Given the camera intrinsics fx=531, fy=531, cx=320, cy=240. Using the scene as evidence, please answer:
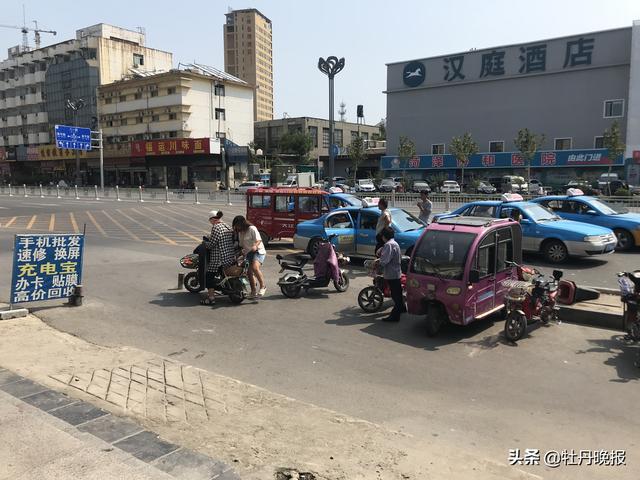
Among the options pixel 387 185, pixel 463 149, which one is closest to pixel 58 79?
pixel 387 185

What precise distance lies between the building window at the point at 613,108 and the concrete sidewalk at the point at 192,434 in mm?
55023

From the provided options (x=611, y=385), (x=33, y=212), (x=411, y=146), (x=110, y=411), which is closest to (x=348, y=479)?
(x=110, y=411)

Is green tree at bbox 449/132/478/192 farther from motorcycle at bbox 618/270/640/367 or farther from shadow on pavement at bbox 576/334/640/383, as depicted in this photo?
motorcycle at bbox 618/270/640/367

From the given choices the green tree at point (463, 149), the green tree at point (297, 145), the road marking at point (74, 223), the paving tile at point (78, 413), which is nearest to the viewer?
the paving tile at point (78, 413)

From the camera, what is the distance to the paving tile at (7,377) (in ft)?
18.2

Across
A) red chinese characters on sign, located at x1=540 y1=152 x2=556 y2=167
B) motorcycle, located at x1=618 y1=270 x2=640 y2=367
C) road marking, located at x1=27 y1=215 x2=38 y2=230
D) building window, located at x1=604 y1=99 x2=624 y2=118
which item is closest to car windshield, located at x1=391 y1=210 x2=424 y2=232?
motorcycle, located at x1=618 y1=270 x2=640 y2=367

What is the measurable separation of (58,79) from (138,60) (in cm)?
1275

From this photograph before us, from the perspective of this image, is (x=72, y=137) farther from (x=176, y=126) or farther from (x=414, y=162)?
(x=414, y=162)

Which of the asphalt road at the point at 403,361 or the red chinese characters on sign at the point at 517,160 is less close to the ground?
the red chinese characters on sign at the point at 517,160

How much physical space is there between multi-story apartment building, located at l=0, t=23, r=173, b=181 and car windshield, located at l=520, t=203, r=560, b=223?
70981 millimetres

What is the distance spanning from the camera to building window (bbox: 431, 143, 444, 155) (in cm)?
6200

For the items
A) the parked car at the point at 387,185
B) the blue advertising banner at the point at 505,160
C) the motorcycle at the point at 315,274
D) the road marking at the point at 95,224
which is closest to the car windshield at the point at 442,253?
the motorcycle at the point at 315,274

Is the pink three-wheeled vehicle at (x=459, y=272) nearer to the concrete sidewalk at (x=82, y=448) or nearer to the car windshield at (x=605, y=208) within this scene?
the concrete sidewalk at (x=82, y=448)

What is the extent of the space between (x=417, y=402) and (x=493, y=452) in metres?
1.13
